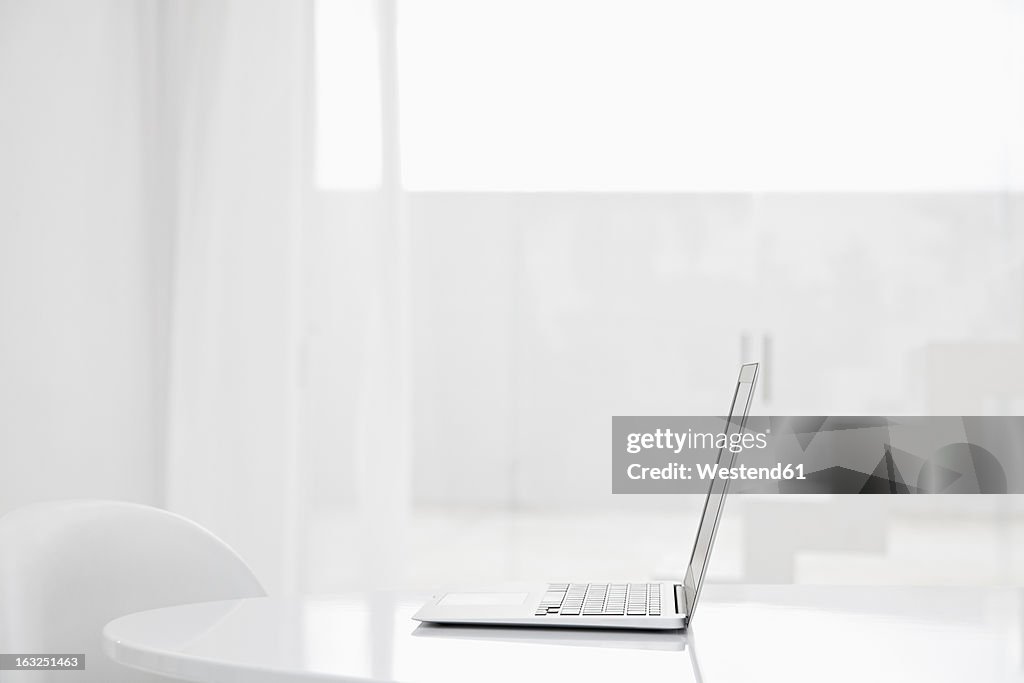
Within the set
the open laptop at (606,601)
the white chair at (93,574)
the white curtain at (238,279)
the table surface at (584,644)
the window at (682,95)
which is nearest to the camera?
the table surface at (584,644)

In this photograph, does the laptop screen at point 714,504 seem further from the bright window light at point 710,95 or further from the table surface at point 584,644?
the bright window light at point 710,95

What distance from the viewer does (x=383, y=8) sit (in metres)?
3.04

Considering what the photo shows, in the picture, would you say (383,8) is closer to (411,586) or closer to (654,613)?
(411,586)

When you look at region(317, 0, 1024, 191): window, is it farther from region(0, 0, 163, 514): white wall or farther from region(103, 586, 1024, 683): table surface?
region(103, 586, 1024, 683): table surface

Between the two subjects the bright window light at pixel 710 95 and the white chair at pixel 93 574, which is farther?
the bright window light at pixel 710 95

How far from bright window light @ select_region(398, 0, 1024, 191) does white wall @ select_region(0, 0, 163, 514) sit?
0.85m

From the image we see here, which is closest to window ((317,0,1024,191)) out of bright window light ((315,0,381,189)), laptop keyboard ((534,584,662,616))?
bright window light ((315,0,381,189))

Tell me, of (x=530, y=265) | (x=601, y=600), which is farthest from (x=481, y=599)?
(x=530, y=265)

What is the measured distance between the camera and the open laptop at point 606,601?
972mm

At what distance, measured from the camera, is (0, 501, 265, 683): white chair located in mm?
1084

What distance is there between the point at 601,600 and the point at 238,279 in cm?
211

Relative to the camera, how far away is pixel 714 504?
1040 mm

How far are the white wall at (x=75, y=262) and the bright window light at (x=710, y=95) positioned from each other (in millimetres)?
855
